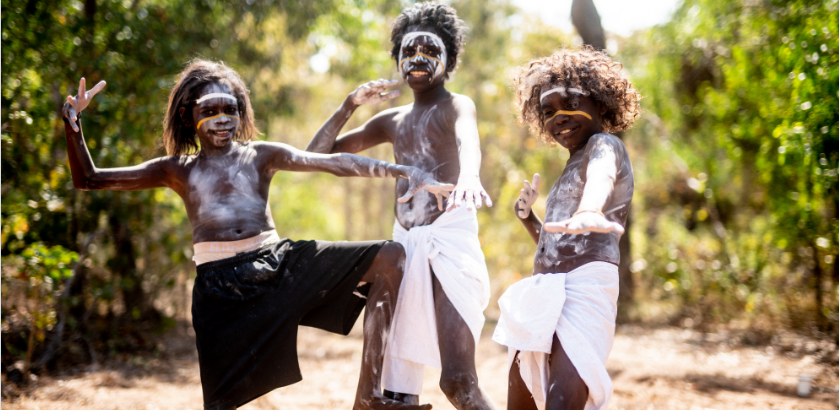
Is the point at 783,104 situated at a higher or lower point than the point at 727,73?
lower

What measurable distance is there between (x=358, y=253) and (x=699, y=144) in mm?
8275

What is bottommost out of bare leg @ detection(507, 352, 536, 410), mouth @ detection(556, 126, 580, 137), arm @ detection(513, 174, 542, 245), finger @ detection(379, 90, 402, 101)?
bare leg @ detection(507, 352, 536, 410)

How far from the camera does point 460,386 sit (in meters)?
2.62

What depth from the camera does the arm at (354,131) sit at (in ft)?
10.6

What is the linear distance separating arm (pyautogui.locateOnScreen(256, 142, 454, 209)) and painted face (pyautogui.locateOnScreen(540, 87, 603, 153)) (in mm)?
512

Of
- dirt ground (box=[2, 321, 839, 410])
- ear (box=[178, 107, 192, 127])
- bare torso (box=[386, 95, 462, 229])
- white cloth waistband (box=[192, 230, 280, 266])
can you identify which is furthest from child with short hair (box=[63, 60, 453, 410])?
dirt ground (box=[2, 321, 839, 410])

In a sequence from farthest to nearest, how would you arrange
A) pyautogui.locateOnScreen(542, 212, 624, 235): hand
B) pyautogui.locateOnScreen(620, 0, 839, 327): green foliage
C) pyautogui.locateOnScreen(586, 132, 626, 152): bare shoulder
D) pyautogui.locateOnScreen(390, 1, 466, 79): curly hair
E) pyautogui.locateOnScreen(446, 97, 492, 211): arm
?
pyautogui.locateOnScreen(620, 0, 839, 327): green foliage, pyautogui.locateOnScreen(390, 1, 466, 79): curly hair, pyautogui.locateOnScreen(446, 97, 492, 211): arm, pyautogui.locateOnScreen(586, 132, 626, 152): bare shoulder, pyautogui.locateOnScreen(542, 212, 624, 235): hand

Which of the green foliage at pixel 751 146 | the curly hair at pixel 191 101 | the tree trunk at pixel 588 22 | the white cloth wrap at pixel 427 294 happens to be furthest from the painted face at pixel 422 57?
the tree trunk at pixel 588 22

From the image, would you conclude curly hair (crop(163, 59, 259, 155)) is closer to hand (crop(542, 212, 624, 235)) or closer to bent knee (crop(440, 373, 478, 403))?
bent knee (crop(440, 373, 478, 403))

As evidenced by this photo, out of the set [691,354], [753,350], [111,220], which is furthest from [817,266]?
[111,220]

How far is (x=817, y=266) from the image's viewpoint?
5.48 metres

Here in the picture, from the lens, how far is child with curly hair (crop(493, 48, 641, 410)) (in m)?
2.18

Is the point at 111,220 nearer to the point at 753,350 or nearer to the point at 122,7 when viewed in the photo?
the point at 122,7

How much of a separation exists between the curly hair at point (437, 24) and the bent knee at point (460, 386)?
1579 mm
